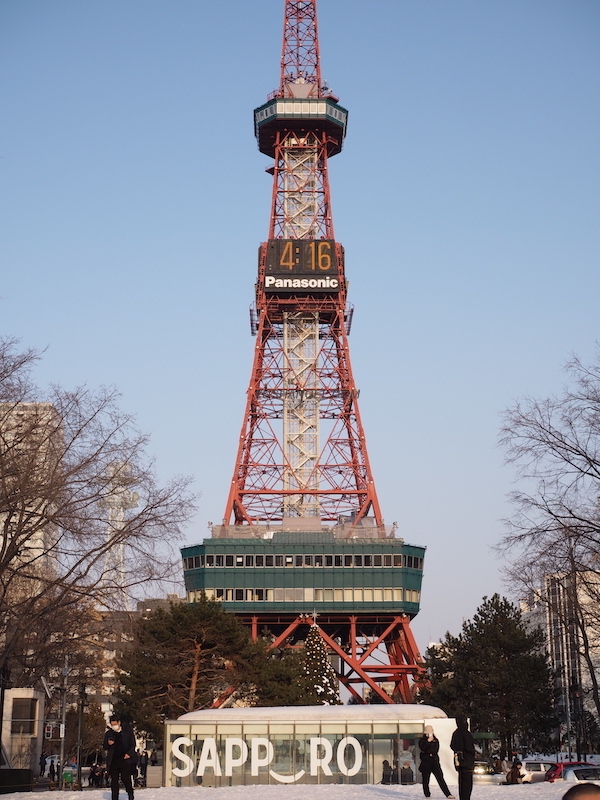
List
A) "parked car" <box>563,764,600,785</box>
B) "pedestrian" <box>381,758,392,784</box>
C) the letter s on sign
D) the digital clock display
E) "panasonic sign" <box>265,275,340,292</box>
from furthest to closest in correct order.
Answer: the digital clock display < "panasonic sign" <box>265,275,340,292</box> < "parked car" <box>563,764,600,785</box> < the letter s on sign < "pedestrian" <box>381,758,392,784</box>

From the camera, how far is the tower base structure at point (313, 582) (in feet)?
385

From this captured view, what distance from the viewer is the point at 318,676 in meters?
93.2

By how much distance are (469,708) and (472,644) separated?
4286 mm

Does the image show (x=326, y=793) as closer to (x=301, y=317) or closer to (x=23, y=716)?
(x=23, y=716)

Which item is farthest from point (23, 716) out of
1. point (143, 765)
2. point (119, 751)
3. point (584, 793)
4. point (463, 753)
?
point (143, 765)

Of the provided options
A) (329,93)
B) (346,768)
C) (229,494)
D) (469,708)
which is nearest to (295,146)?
(329,93)

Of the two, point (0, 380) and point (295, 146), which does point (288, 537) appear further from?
point (0, 380)

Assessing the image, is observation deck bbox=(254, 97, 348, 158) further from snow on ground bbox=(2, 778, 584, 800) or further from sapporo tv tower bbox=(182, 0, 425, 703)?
snow on ground bbox=(2, 778, 584, 800)

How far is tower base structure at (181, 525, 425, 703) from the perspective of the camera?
385 feet

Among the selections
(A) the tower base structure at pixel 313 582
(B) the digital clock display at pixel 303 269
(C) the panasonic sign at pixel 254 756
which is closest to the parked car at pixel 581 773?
(C) the panasonic sign at pixel 254 756

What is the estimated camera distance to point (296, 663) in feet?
287

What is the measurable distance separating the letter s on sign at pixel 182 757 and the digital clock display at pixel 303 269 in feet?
319

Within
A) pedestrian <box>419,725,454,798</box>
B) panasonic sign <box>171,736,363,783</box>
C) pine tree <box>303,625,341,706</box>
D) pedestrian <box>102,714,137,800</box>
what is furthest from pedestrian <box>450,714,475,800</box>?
pine tree <box>303,625,341,706</box>

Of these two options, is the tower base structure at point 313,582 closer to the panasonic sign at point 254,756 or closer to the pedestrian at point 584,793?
the panasonic sign at point 254,756
